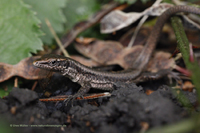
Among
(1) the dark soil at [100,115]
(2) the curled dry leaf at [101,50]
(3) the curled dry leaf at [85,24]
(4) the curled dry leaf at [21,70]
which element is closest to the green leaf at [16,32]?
(4) the curled dry leaf at [21,70]

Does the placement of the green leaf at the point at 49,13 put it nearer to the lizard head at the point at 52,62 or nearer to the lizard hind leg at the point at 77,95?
the lizard head at the point at 52,62

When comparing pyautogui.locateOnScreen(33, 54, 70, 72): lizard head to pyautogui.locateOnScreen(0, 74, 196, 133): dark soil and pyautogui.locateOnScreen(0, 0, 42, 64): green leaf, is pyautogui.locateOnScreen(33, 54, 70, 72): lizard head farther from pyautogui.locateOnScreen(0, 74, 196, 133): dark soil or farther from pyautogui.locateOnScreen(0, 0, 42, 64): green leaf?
pyautogui.locateOnScreen(0, 74, 196, 133): dark soil

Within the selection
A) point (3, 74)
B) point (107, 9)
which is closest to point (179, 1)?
point (107, 9)

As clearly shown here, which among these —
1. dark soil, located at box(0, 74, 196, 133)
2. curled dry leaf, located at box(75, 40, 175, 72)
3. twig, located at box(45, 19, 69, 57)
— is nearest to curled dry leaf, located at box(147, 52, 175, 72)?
curled dry leaf, located at box(75, 40, 175, 72)

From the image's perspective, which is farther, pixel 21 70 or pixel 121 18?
pixel 121 18

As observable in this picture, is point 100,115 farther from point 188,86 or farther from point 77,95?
point 188,86

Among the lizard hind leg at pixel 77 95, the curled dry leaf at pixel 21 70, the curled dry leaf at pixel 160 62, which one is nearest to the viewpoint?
the lizard hind leg at pixel 77 95

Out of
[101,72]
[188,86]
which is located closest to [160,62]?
[188,86]

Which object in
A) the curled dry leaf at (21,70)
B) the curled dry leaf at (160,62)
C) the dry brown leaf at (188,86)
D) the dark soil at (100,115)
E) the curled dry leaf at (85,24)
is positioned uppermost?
the curled dry leaf at (85,24)
